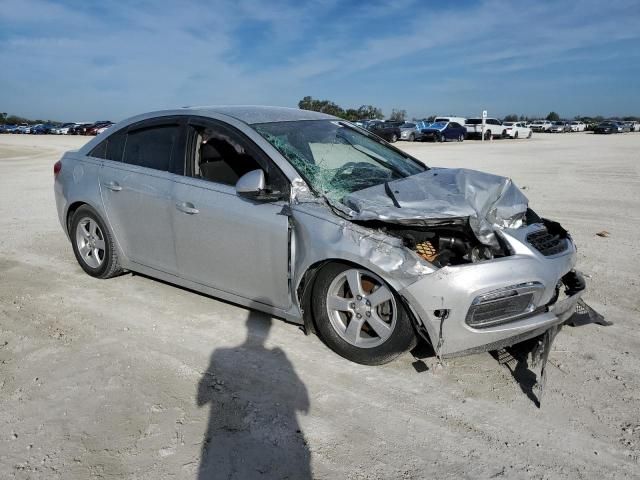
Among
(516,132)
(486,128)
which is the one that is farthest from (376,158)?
(516,132)

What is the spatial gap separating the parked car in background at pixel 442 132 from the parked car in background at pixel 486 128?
332 centimetres

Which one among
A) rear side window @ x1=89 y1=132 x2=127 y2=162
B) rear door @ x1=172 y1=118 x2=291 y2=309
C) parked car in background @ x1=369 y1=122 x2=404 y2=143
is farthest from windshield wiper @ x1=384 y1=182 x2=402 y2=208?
parked car in background @ x1=369 y1=122 x2=404 y2=143

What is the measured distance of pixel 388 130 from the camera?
36.2m

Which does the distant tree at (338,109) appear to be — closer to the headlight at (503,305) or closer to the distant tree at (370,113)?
the distant tree at (370,113)

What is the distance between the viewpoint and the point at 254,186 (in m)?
3.60

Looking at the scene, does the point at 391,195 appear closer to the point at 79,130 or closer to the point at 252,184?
the point at 252,184

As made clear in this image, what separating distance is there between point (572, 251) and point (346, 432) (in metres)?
2.03

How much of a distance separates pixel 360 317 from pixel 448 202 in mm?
960

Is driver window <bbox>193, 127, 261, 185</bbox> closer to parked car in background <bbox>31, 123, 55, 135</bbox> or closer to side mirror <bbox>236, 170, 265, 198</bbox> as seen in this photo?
side mirror <bbox>236, 170, 265, 198</bbox>

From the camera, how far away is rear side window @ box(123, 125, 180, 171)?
4492mm

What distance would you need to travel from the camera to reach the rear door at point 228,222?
3738 millimetres

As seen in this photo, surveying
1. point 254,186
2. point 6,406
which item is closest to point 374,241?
point 254,186

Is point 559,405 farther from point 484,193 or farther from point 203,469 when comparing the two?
point 203,469

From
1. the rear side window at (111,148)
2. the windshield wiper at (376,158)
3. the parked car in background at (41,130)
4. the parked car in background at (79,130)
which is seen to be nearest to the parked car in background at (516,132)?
the parked car in background at (79,130)
